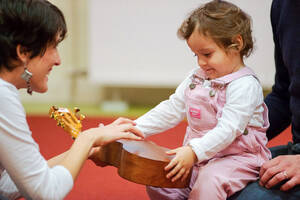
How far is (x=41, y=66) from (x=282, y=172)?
0.64 metres

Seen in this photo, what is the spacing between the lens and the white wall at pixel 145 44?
331 cm

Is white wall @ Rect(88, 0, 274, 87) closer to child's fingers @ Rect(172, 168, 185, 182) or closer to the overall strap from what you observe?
the overall strap

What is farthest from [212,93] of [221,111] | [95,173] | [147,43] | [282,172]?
[147,43]

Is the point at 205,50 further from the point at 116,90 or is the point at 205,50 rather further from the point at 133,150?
the point at 116,90

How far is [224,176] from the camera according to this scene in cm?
106

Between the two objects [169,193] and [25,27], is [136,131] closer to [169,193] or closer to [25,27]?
[169,193]

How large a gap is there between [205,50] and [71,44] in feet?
9.30

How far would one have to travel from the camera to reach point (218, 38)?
112 centimetres

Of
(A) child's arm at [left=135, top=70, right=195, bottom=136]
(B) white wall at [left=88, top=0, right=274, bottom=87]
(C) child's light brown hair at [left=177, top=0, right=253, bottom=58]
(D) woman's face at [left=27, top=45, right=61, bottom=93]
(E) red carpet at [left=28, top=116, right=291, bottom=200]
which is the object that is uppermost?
(C) child's light brown hair at [left=177, top=0, right=253, bottom=58]

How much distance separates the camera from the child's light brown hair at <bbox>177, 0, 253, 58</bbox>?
3.67ft

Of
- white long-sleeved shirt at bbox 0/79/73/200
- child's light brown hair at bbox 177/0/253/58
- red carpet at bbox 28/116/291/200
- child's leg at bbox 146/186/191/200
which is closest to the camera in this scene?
white long-sleeved shirt at bbox 0/79/73/200

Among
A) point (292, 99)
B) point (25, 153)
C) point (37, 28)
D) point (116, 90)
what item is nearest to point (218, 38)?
point (292, 99)

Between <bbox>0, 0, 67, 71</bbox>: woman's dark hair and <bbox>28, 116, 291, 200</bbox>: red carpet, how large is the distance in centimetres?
79

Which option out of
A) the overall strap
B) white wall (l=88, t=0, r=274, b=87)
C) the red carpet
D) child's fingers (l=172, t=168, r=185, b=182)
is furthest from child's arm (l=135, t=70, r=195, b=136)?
white wall (l=88, t=0, r=274, b=87)
